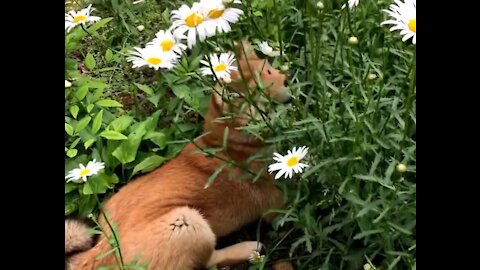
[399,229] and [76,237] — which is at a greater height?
[399,229]

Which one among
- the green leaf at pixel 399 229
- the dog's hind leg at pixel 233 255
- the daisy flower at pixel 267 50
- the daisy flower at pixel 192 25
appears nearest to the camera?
the green leaf at pixel 399 229

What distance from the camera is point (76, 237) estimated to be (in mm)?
3053

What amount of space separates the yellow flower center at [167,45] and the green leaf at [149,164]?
3.21 ft

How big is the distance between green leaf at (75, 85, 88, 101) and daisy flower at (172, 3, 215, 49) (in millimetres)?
1556

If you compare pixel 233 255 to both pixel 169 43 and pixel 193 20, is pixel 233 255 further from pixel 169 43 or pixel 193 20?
pixel 193 20

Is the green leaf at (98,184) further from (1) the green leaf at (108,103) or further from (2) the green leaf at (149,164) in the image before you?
(1) the green leaf at (108,103)

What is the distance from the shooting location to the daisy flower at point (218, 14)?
245 cm

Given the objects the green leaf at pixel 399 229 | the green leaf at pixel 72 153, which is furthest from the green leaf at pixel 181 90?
the green leaf at pixel 399 229

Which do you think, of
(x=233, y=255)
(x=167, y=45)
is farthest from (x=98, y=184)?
(x=167, y=45)

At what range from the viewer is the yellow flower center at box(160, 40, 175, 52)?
2814 mm

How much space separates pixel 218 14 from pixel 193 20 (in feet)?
0.30

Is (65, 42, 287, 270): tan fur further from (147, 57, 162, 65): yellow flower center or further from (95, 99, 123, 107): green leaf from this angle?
(95, 99, 123, 107): green leaf

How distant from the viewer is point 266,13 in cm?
405
